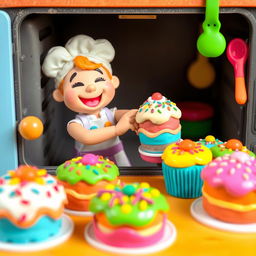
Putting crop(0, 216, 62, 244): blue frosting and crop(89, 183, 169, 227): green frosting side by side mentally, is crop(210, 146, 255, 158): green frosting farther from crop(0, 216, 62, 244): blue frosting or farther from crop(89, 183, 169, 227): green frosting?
Answer: crop(0, 216, 62, 244): blue frosting

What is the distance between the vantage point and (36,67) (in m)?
1.13

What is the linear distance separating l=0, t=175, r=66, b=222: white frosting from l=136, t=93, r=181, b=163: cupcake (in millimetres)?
300

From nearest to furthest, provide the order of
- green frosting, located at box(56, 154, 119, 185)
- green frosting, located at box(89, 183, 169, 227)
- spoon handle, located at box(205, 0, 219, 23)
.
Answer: green frosting, located at box(89, 183, 169, 227) < green frosting, located at box(56, 154, 119, 185) < spoon handle, located at box(205, 0, 219, 23)

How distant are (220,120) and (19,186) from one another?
2.84 feet

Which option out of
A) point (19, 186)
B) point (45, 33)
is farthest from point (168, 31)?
point (19, 186)

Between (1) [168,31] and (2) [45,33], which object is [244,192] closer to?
(2) [45,33]

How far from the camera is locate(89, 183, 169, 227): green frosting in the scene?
78 cm

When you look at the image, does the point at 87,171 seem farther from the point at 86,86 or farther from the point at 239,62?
the point at 239,62

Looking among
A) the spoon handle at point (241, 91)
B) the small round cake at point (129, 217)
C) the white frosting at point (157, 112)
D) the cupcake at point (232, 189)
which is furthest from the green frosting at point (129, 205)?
the spoon handle at point (241, 91)

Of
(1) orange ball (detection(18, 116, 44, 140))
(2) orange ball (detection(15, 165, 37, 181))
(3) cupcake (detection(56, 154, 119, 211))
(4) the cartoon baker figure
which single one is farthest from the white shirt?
(2) orange ball (detection(15, 165, 37, 181))

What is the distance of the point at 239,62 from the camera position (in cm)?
110

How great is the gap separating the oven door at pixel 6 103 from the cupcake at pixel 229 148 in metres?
0.39

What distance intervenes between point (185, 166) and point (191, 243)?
0.18 metres

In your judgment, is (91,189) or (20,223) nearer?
(20,223)
